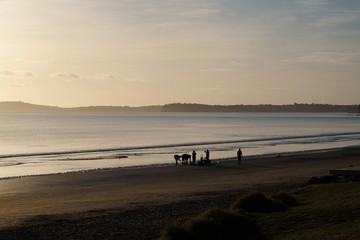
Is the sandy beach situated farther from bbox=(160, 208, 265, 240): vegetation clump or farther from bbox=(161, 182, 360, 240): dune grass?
bbox=(161, 182, 360, 240): dune grass

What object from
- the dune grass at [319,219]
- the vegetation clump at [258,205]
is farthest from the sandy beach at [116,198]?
the dune grass at [319,219]

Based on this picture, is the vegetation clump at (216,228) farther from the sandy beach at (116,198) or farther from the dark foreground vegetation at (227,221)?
the sandy beach at (116,198)

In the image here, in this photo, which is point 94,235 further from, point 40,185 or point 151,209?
point 40,185

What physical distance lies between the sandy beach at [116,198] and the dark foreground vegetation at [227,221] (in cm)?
4

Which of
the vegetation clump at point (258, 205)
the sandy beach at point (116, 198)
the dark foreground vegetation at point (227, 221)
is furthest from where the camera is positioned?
the vegetation clump at point (258, 205)

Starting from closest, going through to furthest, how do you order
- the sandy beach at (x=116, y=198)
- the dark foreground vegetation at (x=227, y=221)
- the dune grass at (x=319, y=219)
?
the dune grass at (x=319, y=219), the dark foreground vegetation at (x=227, y=221), the sandy beach at (x=116, y=198)

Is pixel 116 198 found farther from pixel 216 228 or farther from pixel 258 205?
pixel 216 228

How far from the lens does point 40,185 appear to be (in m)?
34.9

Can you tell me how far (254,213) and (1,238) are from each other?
750 cm

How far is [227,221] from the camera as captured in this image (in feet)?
48.6

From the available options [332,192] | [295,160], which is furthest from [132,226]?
[295,160]

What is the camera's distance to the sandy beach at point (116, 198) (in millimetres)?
16922

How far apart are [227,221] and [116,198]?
1198 cm

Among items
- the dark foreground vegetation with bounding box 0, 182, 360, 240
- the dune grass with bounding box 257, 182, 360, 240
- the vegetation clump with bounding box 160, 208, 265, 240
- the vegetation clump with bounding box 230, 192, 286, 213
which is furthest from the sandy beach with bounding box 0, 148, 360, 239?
the dune grass with bounding box 257, 182, 360, 240
